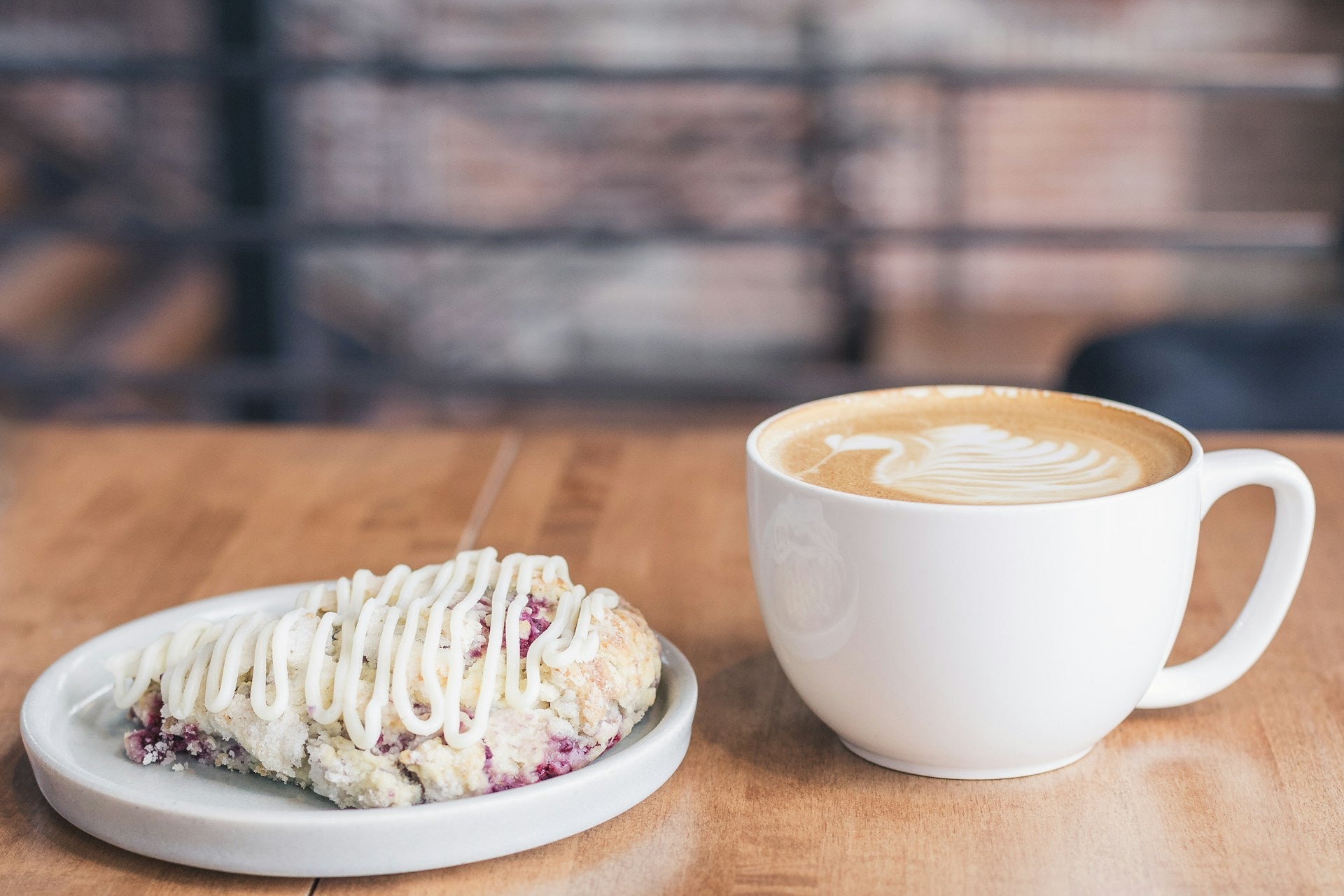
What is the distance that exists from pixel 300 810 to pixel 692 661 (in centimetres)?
21

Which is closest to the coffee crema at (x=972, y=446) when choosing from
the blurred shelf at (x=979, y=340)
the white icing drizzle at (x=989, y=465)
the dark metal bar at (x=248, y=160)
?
the white icing drizzle at (x=989, y=465)

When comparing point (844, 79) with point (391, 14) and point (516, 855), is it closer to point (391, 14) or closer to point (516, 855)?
point (516, 855)

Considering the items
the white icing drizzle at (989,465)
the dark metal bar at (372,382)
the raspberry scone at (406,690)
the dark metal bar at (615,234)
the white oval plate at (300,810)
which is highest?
the white icing drizzle at (989,465)

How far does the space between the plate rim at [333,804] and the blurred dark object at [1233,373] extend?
36.6 inches

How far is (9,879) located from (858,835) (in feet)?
0.86

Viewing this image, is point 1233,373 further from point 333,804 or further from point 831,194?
point 831,194

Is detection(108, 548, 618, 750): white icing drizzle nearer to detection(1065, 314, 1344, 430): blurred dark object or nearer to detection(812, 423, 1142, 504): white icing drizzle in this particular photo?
detection(812, 423, 1142, 504): white icing drizzle

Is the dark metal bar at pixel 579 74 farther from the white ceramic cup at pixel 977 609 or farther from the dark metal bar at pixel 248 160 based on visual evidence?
the white ceramic cup at pixel 977 609

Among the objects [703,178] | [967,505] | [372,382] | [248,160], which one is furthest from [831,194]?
[967,505]

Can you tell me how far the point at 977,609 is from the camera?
42 cm

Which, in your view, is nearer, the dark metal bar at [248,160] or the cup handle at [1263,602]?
the cup handle at [1263,602]

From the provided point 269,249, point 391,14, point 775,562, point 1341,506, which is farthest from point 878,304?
point 775,562

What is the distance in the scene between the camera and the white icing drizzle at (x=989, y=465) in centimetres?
45

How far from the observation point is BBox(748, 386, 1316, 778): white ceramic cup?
417 millimetres
